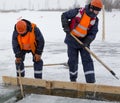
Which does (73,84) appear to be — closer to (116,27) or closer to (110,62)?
(110,62)

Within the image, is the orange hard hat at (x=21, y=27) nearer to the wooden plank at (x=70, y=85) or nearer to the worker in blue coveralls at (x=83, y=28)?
the worker in blue coveralls at (x=83, y=28)

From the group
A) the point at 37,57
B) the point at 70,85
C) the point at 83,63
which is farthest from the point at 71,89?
the point at 37,57

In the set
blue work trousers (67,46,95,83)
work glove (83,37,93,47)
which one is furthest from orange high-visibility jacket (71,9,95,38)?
blue work trousers (67,46,95,83)

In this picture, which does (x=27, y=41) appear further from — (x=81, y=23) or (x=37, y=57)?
(x=81, y=23)

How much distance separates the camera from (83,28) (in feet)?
23.0

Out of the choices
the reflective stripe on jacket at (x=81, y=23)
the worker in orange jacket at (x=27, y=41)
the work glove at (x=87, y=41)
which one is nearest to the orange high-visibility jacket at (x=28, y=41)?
the worker in orange jacket at (x=27, y=41)

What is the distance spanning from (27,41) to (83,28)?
1.12 metres

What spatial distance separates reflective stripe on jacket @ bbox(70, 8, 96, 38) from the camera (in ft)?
22.8

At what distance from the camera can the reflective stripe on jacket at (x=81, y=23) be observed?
6.96m

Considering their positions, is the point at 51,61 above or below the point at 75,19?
below

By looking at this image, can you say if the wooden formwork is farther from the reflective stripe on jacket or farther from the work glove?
the reflective stripe on jacket

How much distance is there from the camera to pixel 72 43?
7.25m

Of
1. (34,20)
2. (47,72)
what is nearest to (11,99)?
(47,72)

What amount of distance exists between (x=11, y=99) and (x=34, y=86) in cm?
61
